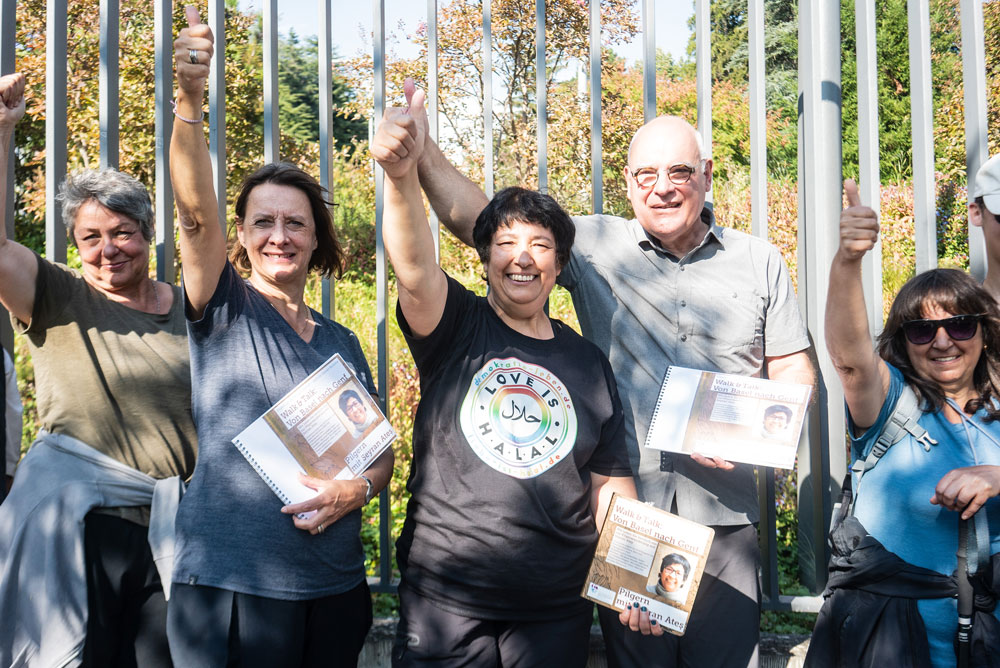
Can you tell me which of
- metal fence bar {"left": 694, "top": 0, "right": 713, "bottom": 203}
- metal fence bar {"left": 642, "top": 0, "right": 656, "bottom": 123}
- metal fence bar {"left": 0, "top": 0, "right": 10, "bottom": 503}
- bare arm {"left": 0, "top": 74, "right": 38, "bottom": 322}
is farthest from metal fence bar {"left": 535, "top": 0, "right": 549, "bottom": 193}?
metal fence bar {"left": 0, "top": 0, "right": 10, "bottom": 503}

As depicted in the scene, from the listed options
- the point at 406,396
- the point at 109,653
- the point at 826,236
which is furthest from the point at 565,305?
the point at 109,653

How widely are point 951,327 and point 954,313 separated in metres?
0.04

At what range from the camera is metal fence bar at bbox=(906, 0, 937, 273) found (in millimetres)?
3225

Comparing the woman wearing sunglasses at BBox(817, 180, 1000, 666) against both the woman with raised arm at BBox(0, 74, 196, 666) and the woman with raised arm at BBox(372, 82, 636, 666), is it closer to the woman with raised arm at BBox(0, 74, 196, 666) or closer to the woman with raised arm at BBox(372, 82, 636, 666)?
the woman with raised arm at BBox(372, 82, 636, 666)

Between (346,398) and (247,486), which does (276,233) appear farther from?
(247,486)

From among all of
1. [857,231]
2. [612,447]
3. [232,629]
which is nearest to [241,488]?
[232,629]

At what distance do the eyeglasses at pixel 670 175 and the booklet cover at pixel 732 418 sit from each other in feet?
2.13

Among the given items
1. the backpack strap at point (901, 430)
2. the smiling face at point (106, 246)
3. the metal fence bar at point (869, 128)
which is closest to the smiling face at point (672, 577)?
the backpack strap at point (901, 430)

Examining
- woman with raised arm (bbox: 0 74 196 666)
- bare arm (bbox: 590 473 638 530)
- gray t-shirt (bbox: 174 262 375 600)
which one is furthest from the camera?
→ bare arm (bbox: 590 473 638 530)

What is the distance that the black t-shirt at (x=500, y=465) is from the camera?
7.65 ft

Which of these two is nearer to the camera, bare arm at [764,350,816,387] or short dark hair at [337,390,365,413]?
short dark hair at [337,390,365,413]

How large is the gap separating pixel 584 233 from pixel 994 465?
1414mm

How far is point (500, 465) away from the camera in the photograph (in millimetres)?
2365

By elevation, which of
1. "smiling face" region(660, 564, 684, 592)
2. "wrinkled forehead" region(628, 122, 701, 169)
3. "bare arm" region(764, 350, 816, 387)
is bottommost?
"smiling face" region(660, 564, 684, 592)
